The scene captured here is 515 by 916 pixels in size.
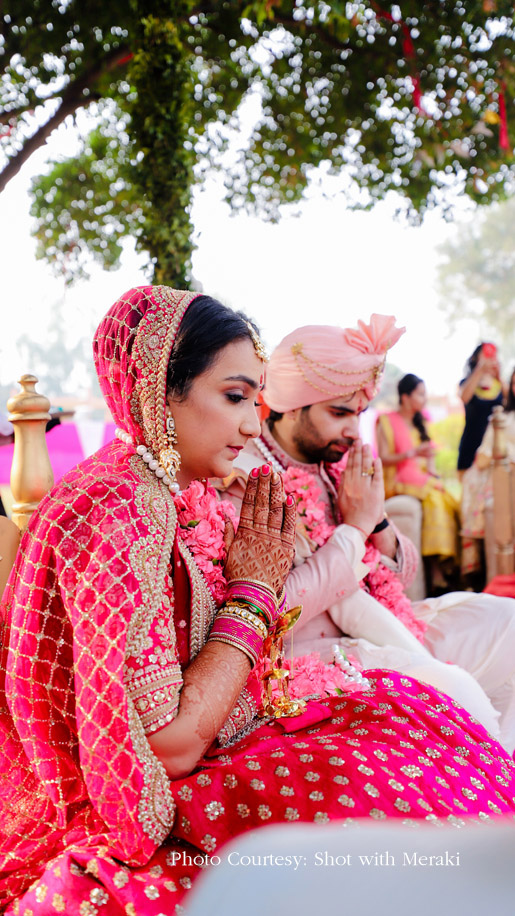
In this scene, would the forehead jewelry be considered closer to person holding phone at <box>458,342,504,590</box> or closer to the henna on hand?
the henna on hand

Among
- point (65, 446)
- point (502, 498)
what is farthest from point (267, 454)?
point (65, 446)

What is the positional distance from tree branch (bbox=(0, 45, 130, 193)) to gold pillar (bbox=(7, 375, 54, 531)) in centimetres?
425

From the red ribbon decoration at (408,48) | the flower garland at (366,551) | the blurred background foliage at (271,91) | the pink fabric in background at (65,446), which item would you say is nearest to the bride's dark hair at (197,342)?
the flower garland at (366,551)

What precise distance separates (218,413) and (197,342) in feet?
0.52

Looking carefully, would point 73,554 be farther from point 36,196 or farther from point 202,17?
point 36,196

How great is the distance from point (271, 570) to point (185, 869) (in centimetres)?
60

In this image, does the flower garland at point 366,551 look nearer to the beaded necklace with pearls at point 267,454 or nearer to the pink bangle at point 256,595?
the beaded necklace with pearls at point 267,454

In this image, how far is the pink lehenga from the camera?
1.24 m

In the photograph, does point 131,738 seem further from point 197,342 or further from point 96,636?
point 197,342

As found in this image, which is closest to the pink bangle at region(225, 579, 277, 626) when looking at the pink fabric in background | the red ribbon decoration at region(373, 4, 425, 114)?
the pink fabric in background

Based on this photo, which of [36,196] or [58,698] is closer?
[58,698]

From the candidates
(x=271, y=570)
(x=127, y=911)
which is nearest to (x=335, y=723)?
(x=271, y=570)

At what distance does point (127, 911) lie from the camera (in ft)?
3.81

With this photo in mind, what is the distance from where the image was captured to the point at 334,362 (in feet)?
9.07
